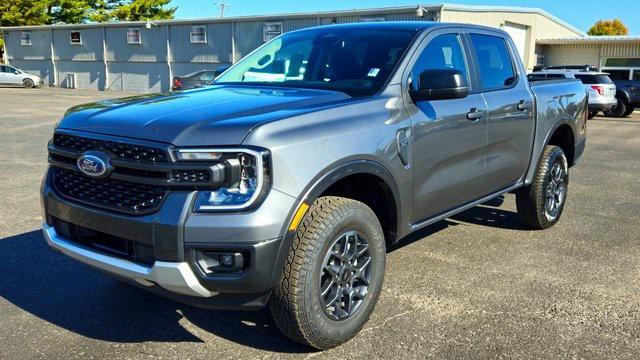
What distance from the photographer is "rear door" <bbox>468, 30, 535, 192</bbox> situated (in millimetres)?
4691

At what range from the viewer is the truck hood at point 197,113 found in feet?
9.28

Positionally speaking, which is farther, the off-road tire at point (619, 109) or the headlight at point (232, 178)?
the off-road tire at point (619, 109)

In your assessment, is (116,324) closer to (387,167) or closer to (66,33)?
(387,167)

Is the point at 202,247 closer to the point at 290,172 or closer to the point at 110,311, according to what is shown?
the point at 290,172

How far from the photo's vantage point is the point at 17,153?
1020 cm

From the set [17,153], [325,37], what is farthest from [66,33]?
[325,37]

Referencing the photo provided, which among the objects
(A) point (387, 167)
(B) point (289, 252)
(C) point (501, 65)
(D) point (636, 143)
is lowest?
(D) point (636, 143)

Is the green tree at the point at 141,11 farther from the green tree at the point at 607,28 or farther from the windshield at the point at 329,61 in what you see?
the green tree at the point at 607,28

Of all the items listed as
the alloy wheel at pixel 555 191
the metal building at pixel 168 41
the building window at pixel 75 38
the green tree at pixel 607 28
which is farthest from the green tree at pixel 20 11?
the green tree at pixel 607 28

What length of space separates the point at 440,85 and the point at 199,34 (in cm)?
3196

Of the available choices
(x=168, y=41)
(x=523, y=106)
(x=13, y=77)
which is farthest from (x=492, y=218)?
(x=13, y=77)

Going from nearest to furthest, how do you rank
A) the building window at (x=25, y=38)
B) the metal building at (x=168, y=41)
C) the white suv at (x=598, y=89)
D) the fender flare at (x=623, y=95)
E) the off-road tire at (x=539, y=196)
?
1. the off-road tire at (x=539, y=196)
2. the white suv at (x=598, y=89)
3. the fender flare at (x=623, y=95)
4. the metal building at (x=168, y=41)
5. the building window at (x=25, y=38)

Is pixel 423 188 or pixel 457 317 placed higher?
pixel 423 188

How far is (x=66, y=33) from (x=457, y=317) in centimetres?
Result: 4216
